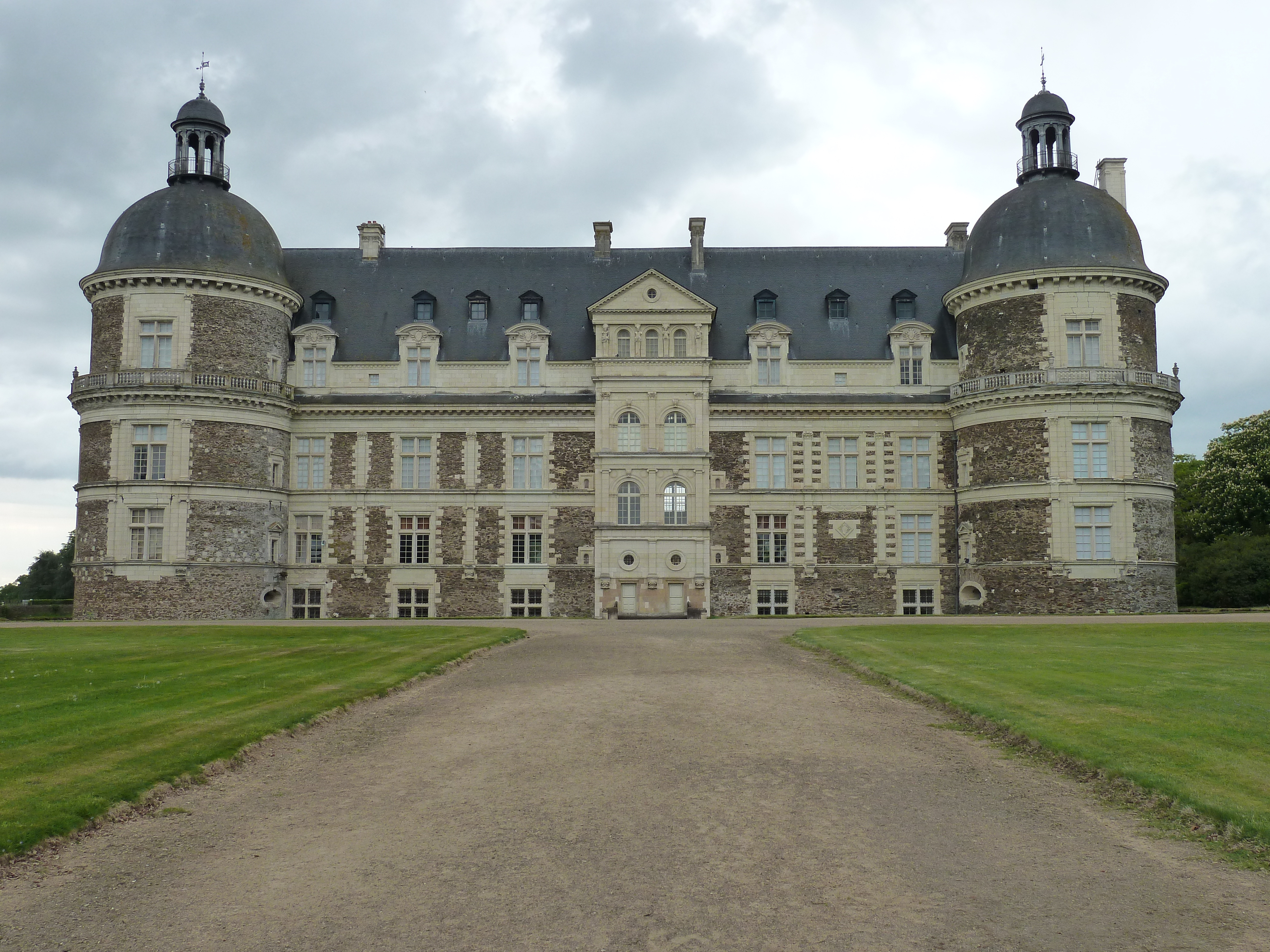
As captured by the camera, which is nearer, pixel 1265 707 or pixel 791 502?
pixel 1265 707

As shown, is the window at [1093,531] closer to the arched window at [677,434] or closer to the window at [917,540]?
the window at [917,540]

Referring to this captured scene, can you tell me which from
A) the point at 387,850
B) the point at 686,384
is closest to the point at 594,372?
the point at 686,384

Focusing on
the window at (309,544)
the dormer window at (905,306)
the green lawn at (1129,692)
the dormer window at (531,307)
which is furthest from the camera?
the dormer window at (531,307)

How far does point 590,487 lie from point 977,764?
37831 mm

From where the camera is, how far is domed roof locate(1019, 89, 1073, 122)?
49.6 metres

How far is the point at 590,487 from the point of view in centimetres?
5022

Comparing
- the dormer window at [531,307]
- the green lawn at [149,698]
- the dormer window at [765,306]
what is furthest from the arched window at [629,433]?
the green lawn at [149,698]

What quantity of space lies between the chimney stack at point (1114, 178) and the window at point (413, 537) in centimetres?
3836

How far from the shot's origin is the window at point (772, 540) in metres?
49.9

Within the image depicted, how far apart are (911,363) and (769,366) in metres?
7.12

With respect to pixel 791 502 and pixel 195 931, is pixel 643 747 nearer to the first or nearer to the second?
pixel 195 931

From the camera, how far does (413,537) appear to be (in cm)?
5016

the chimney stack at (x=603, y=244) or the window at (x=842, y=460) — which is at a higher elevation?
the chimney stack at (x=603, y=244)

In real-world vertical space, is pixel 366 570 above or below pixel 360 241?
below
